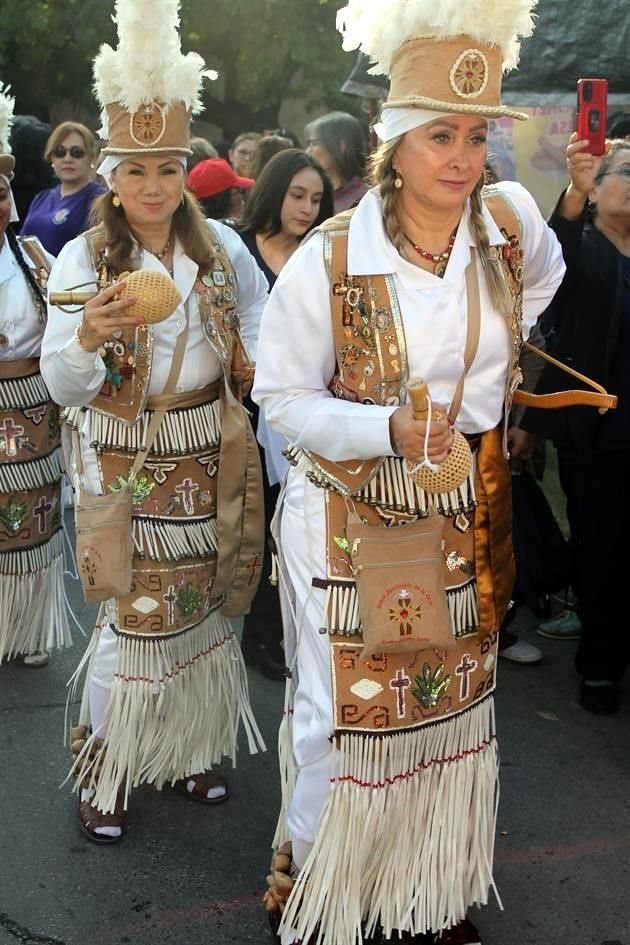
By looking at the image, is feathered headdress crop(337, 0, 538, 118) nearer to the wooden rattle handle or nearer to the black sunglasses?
the wooden rattle handle

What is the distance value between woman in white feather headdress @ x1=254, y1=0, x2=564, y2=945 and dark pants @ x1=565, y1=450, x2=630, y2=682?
5.05 ft

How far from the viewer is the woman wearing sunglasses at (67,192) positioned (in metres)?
7.33

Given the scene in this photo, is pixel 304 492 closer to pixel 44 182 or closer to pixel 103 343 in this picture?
pixel 103 343

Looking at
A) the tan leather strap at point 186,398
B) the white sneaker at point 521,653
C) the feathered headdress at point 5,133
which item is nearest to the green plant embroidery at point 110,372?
the tan leather strap at point 186,398

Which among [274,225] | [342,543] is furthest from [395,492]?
[274,225]

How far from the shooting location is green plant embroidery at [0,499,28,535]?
462 centimetres

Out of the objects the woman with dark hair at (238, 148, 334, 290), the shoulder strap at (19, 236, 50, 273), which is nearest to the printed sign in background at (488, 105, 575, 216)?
the woman with dark hair at (238, 148, 334, 290)

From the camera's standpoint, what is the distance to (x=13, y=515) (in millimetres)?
4625

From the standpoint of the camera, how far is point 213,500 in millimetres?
3574

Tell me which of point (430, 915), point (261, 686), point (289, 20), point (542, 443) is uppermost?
point (289, 20)

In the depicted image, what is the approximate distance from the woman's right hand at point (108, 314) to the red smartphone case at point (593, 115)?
1.26m

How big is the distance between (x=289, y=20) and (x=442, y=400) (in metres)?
13.7

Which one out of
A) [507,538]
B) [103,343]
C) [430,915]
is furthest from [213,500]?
[430,915]

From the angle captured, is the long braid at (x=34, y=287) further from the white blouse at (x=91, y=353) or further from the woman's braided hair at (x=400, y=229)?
the woman's braided hair at (x=400, y=229)
